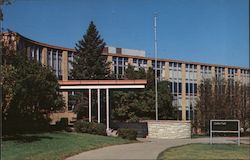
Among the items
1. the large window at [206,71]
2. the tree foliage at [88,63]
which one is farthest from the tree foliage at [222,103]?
the large window at [206,71]

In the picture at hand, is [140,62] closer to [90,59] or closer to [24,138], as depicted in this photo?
[90,59]

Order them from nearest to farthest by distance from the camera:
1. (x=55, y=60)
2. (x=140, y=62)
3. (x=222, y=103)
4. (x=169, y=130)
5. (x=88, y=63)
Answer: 1. (x=169, y=130)
2. (x=222, y=103)
3. (x=88, y=63)
4. (x=55, y=60)
5. (x=140, y=62)

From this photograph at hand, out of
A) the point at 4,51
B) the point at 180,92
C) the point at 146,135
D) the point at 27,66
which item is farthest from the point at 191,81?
the point at 4,51

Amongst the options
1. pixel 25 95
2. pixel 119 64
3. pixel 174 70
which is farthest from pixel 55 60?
pixel 25 95

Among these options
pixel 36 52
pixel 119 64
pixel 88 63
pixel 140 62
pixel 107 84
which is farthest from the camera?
pixel 140 62

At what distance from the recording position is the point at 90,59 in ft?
173

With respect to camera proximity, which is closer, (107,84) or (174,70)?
(107,84)

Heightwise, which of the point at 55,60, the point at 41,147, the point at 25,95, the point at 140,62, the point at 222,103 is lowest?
the point at 41,147

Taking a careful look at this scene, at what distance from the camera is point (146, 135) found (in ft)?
104

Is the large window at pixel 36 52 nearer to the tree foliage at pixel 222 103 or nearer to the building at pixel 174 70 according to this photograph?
the building at pixel 174 70

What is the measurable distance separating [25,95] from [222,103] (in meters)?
25.8

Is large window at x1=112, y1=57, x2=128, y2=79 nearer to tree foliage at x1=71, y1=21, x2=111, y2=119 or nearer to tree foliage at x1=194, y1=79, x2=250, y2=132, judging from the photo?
tree foliage at x1=71, y1=21, x2=111, y2=119

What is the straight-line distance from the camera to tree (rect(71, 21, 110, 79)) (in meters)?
51.3

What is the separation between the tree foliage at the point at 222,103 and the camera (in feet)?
140
